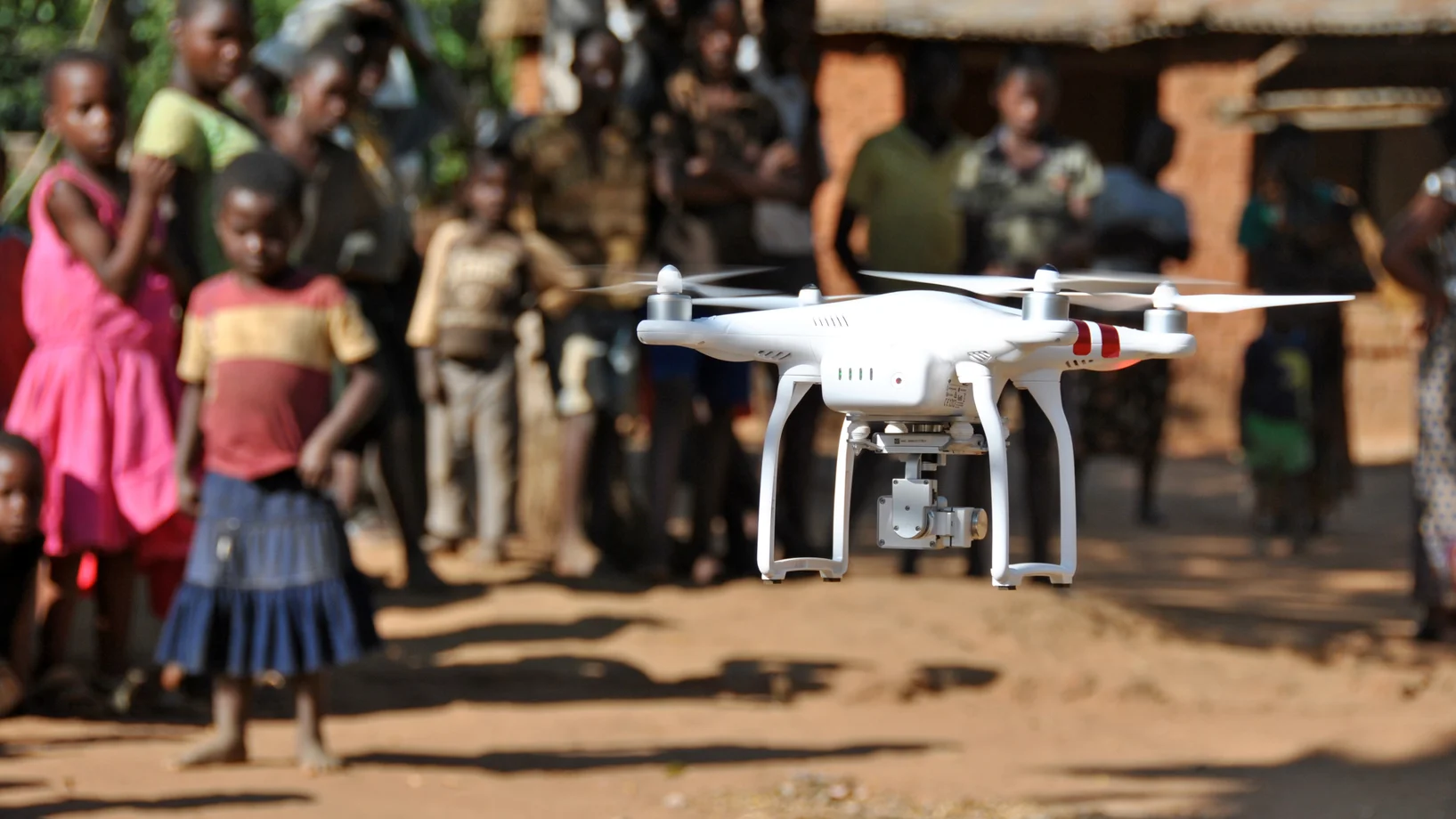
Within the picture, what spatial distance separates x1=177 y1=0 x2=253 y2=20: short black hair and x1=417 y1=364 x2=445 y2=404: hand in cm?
215

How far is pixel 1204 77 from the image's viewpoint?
53.4ft

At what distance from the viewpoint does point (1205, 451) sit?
1648 centimetres

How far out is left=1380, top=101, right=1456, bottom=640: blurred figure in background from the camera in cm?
763

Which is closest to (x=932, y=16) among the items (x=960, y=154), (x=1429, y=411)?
(x=960, y=154)

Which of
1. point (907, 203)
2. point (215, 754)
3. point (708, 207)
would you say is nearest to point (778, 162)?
point (708, 207)

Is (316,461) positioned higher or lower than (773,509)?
higher

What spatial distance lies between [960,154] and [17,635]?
175 inches

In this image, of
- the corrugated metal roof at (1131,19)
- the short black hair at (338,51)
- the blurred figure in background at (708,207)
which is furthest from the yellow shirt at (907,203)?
the corrugated metal roof at (1131,19)

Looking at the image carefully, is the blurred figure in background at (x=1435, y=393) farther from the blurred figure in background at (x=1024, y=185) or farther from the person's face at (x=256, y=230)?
the person's face at (x=256, y=230)

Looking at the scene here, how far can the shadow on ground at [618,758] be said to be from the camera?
6.21m

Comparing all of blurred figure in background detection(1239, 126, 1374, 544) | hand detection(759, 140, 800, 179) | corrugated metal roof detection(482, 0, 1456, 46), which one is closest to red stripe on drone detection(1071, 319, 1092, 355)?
hand detection(759, 140, 800, 179)

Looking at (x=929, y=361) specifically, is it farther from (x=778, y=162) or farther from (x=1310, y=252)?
(x=1310, y=252)

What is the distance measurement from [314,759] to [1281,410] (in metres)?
6.80

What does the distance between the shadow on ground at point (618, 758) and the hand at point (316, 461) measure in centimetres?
96
